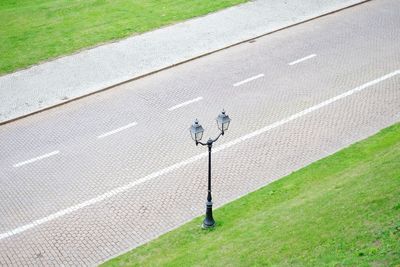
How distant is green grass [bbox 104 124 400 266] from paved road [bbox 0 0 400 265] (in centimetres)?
74

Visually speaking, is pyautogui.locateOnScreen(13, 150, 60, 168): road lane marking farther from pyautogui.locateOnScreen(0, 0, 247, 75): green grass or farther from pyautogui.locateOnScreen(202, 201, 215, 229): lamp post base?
pyautogui.locateOnScreen(0, 0, 247, 75): green grass

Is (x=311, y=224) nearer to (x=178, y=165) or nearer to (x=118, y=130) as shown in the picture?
(x=178, y=165)

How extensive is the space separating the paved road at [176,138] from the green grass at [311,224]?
0.74m

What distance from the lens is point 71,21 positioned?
1037 inches

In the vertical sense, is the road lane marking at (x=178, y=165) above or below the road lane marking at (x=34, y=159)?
below

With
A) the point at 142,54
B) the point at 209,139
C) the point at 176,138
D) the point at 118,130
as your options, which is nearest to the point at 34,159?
the point at 118,130

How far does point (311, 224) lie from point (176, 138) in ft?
22.2

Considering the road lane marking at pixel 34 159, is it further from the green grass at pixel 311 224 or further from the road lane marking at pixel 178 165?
the green grass at pixel 311 224

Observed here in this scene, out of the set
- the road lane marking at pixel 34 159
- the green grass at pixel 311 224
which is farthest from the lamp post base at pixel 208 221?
the road lane marking at pixel 34 159

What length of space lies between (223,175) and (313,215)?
404cm

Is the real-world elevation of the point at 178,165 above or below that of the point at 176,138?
below

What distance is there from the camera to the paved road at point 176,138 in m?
15.1

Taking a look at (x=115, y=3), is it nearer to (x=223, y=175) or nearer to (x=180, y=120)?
(x=180, y=120)

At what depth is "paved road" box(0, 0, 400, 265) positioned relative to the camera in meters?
15.1
